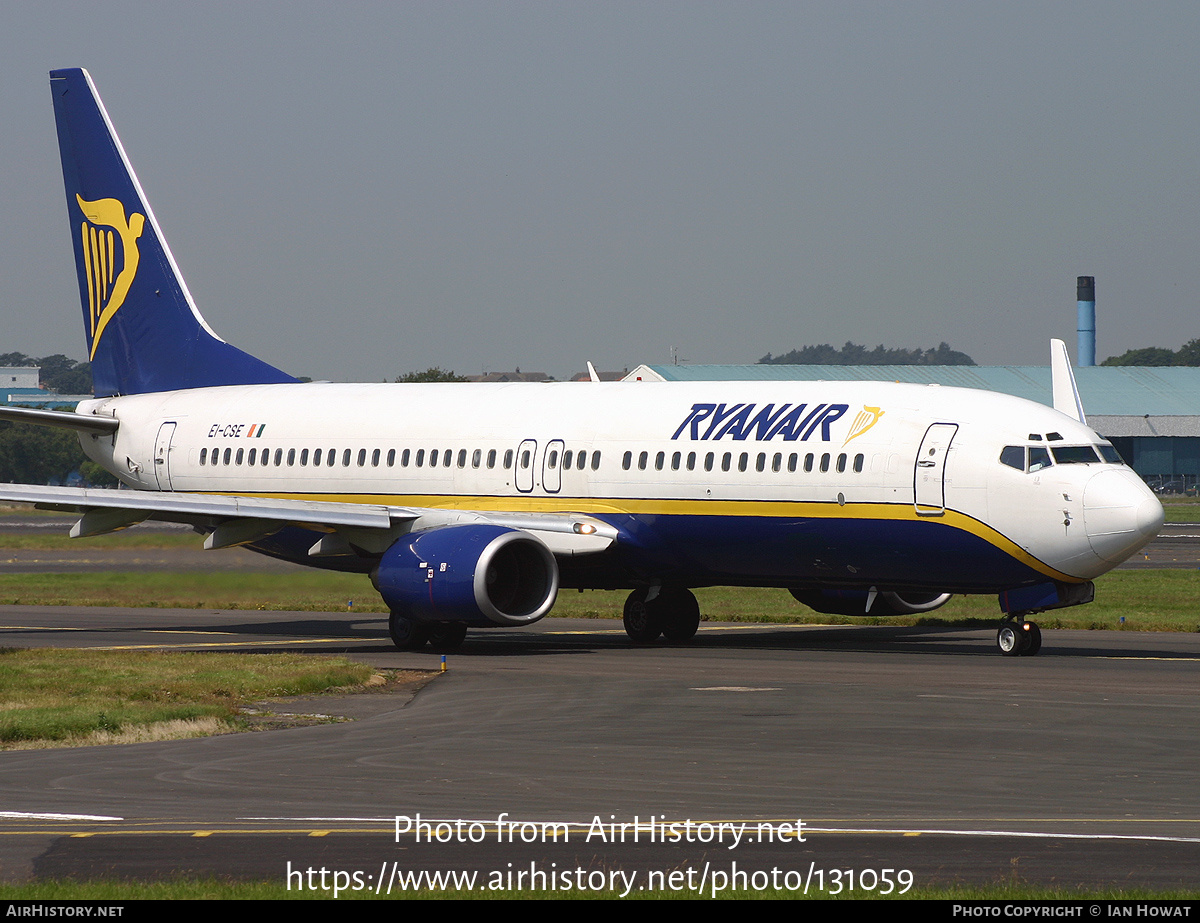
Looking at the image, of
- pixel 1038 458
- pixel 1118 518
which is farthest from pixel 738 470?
pixel 1118 518

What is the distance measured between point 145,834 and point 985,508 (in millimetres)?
16972

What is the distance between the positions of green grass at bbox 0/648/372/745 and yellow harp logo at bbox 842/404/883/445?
9.05 meters

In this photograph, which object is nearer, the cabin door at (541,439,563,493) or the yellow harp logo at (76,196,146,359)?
the cabin door at (541,439,563,493)

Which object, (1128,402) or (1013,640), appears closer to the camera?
(1013,640)

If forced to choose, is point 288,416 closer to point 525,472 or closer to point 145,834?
point 525,472

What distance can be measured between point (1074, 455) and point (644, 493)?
7.60m

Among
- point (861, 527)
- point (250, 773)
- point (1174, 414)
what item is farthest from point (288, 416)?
point (1174, 414)

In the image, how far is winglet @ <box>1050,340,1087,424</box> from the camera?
108 feet

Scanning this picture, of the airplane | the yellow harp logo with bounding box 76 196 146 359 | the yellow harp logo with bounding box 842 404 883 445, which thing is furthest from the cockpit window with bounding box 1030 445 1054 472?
the yellow harp logo with bounding box 76 196 146 359

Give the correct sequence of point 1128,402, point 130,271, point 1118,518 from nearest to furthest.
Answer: point 1118,518 → point 130,271 → point 1128,402

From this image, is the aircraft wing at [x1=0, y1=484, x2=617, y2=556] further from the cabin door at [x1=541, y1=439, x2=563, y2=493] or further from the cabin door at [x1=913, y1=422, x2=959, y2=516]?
the cabin door at [x1=913, y1=422, x2=959, y2=516]

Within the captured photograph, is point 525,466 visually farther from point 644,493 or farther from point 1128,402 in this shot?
point 1128,402

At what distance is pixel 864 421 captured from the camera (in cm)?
2856

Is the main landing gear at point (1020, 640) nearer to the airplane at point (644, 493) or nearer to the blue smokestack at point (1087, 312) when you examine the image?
the airplane at point (644, 493)
